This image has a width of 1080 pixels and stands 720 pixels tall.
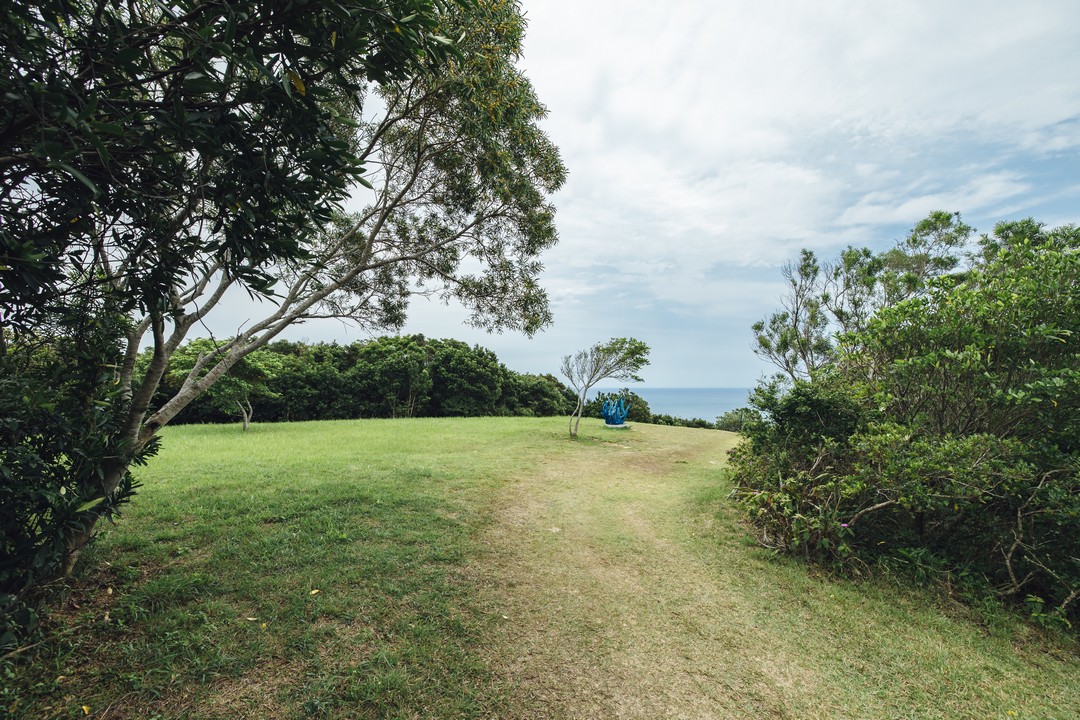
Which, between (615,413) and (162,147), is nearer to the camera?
(162,147)

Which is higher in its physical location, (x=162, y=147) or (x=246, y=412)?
(x=162, y=147)

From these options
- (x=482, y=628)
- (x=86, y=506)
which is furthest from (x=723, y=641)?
(x=86, y=506)

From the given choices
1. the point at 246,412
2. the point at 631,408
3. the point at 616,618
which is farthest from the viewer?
the point at 631,408

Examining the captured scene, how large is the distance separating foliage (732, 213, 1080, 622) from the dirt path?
59.8 inches

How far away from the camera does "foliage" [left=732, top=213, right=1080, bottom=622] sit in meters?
3.97

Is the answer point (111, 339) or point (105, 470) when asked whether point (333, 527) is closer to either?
point (105, 470)

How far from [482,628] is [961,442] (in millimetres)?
4990

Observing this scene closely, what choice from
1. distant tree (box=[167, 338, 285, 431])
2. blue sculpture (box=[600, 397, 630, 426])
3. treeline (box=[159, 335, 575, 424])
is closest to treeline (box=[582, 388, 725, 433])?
blue sculpture (box=[600, 397, 630, 426])

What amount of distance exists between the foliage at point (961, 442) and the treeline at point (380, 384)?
1617 cm

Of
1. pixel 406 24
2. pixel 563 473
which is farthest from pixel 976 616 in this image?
pixel 406 24

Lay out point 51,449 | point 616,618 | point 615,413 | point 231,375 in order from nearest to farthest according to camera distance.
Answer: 1. point 51,449
2. point 616,618
3. point 231,375
4. point 615,413

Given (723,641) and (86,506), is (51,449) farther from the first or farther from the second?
(723,641)

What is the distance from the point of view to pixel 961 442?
4.07m

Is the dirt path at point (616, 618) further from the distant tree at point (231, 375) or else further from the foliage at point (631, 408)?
the foliage at point (631, 408)
